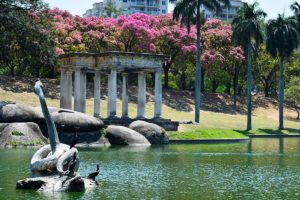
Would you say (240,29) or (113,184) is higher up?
(240,29)

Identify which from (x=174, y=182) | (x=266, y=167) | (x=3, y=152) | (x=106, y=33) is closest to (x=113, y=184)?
(x=174, y=182)

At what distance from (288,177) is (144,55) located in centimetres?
3116

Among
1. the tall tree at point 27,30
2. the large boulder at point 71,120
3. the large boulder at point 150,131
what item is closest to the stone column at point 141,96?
the large boulder at point 150,131

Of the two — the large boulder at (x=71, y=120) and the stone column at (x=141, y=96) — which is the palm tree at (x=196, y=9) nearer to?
the stone column at (x=141, y=96)

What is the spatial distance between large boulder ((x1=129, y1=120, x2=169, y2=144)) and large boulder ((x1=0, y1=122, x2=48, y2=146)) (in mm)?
9086

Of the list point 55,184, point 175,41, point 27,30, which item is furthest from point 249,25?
point 55,184

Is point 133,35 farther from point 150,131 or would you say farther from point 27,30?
point 150,131

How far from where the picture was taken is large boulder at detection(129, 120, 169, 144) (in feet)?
176

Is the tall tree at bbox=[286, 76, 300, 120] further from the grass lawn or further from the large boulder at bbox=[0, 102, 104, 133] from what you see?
the large boulder at bbox=[0, 102, 104, 133]

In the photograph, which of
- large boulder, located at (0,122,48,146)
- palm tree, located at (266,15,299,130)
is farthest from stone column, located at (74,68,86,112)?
palm tree, located at (266,15,299,130)

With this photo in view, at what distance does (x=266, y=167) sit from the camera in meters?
36.0

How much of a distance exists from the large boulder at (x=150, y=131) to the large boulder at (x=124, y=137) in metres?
1.32

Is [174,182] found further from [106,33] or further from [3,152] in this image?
[106,33]

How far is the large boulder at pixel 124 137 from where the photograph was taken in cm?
5122
